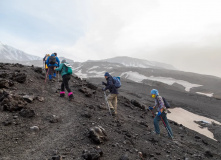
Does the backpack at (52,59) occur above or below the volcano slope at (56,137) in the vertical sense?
above

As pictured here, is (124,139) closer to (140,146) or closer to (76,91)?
(140,146)

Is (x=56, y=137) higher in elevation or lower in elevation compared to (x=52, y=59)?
lower

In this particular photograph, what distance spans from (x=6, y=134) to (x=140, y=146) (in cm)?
508

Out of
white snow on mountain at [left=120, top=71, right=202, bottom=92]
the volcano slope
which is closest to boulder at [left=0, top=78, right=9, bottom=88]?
the volcano slope

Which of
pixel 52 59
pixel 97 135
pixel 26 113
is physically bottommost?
pixel 97 135

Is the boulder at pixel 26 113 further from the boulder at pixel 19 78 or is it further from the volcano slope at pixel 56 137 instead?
the boulder at pixel 19 78

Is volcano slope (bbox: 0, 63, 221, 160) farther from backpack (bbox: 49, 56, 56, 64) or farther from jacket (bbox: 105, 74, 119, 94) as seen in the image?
backpack (bbox: 49, 56, 56, 64)

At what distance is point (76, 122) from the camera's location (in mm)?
6680

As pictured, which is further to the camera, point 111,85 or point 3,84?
point 111,85

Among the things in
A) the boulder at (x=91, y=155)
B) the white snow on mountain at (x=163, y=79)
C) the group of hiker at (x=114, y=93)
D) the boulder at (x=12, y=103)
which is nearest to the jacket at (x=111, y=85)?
the group of hiker at (x=114, y=93)

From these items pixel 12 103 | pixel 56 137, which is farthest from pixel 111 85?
pixel 12 103

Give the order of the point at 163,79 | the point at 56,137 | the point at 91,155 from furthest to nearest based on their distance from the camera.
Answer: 1. the point at 163,79
2. the point at 56,137
3. the point at 91,155

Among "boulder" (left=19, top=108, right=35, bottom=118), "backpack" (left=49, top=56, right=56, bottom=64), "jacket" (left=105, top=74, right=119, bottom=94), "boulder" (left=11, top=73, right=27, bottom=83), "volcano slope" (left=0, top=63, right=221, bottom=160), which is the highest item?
"backpack" (left=49, top=56, right=56, bottom=64)

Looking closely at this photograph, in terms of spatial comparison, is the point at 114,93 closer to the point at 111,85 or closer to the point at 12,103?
the point at 111,85
